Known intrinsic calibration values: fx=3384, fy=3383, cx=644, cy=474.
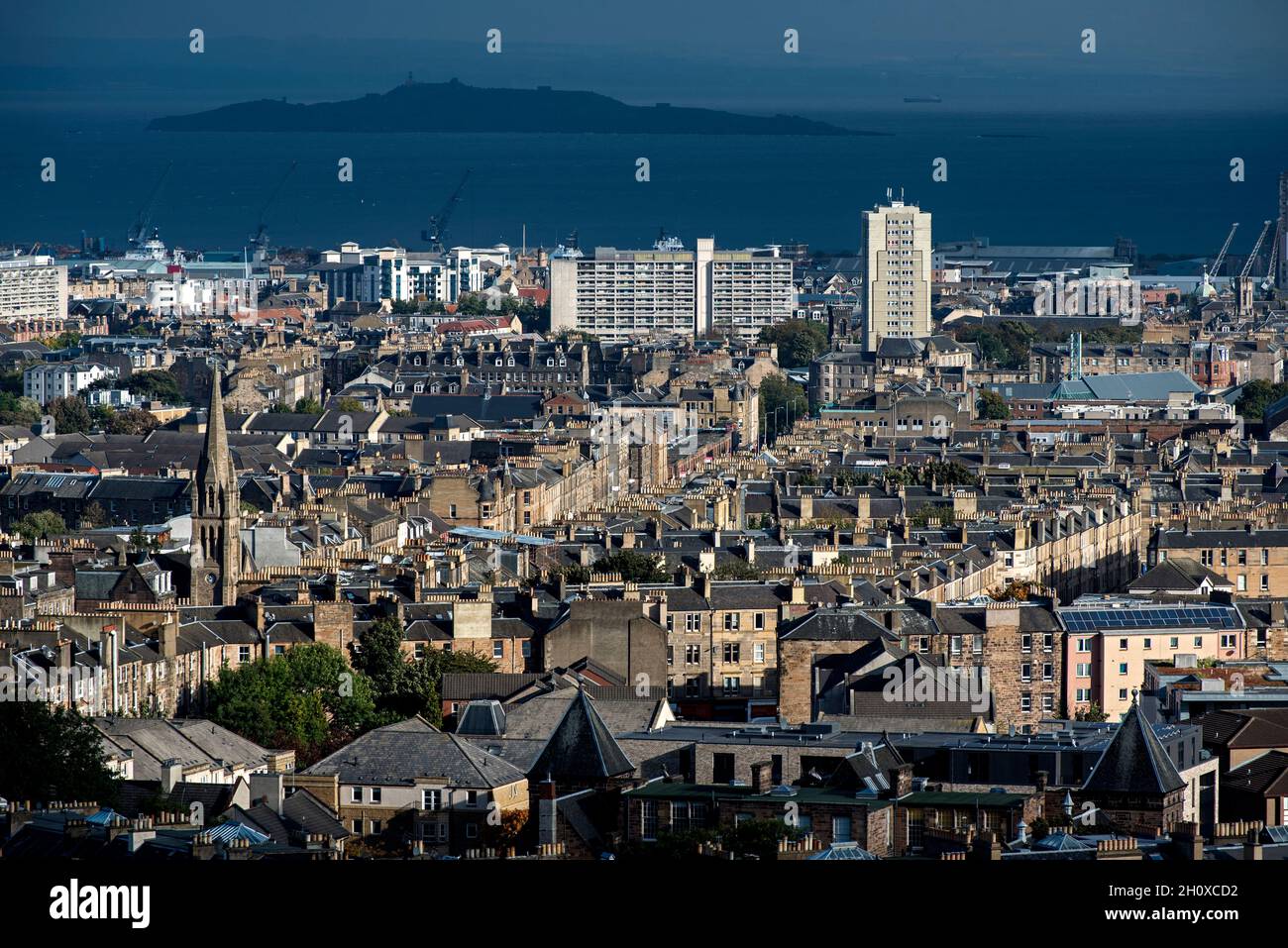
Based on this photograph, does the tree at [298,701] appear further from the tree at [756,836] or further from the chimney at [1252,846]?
the chimney at [1252,846]

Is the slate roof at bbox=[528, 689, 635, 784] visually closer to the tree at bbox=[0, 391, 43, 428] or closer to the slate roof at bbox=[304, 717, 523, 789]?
the slate roof at bbox=[304, 717, 523, 789]

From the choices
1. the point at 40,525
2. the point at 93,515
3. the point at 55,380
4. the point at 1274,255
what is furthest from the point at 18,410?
the point at 1274,255

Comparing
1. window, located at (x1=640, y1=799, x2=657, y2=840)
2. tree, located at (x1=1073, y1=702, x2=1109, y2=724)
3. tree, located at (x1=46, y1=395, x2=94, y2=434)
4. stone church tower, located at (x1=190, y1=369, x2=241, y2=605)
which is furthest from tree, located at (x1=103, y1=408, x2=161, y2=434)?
window, located at (x1=640, y1=799, x2=657, y2=840)

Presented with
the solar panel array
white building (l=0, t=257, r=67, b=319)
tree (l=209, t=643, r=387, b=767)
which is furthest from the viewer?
white building (l=0, t=257, r=67, b=319)

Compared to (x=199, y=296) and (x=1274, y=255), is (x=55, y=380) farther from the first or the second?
(x=1274, y=255)

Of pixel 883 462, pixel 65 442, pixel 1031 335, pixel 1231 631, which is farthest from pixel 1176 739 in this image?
pixel 1031 335

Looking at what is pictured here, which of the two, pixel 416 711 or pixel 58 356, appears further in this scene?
pixel 58 356
